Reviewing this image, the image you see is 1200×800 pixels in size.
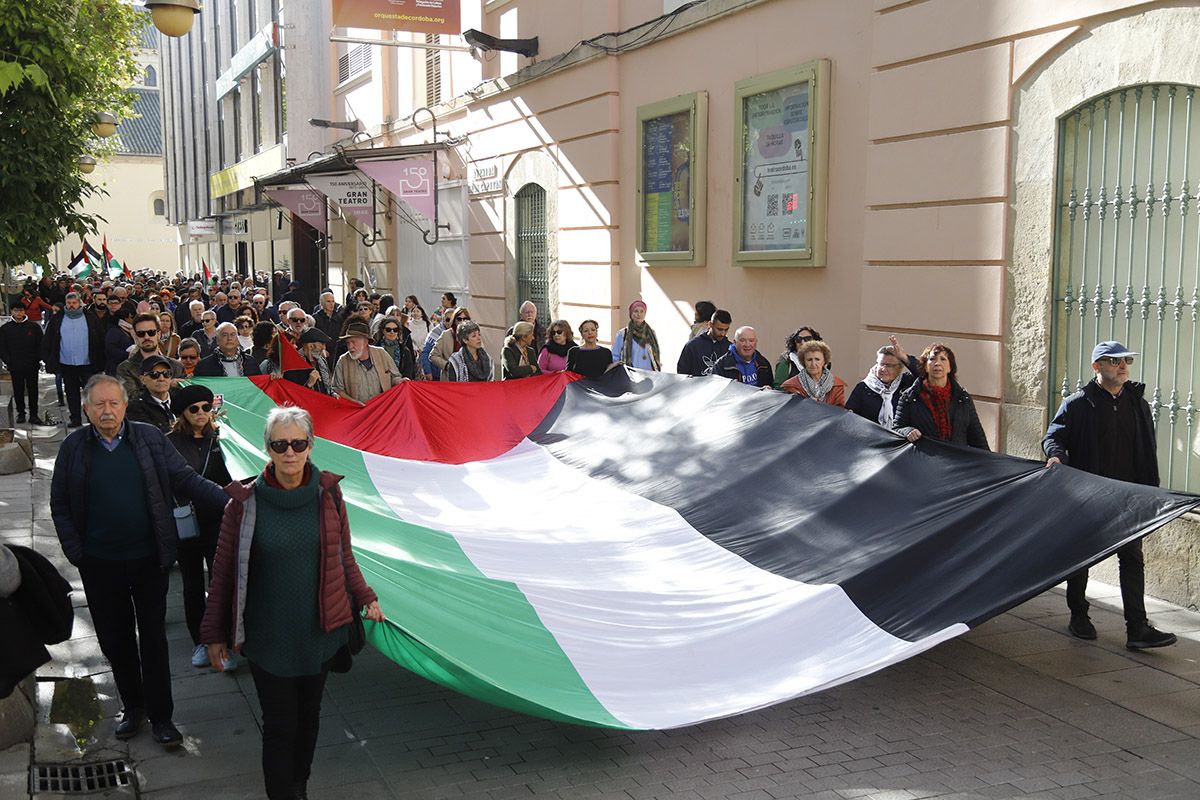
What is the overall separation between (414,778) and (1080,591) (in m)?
4.37

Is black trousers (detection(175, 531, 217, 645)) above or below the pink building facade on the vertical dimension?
below

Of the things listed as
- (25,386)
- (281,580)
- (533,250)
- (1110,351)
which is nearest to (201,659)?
(281,580)

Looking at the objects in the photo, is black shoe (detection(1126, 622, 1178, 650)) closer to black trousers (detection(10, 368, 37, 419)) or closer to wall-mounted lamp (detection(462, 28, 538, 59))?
wall-mounted lamp (detection(462, 28, 538, 59))

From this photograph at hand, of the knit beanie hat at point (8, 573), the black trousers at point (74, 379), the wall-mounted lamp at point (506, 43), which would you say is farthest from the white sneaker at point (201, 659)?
the wall-mounted lamp at point (506, 43)

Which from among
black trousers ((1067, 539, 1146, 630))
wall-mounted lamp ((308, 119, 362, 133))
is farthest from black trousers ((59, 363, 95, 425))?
black trousers ((1067, 539, 1146, 630))

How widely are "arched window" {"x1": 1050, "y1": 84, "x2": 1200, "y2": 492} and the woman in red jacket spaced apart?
6132 mm

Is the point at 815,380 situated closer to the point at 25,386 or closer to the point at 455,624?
the point at 455,624

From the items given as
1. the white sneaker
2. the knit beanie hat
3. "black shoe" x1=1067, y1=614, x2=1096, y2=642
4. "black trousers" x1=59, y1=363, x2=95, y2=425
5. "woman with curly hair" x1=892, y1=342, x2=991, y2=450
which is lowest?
the white sneaker

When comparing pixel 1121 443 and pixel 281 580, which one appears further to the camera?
pixel 1121 443

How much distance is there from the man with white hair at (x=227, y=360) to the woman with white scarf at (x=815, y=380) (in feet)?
16.7

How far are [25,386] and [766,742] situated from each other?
52.2ft

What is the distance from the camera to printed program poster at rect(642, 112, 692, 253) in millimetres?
14625

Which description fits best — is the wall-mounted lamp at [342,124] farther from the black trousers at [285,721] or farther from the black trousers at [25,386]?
the black trousers at [285,721]

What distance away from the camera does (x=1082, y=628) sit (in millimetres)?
7734
